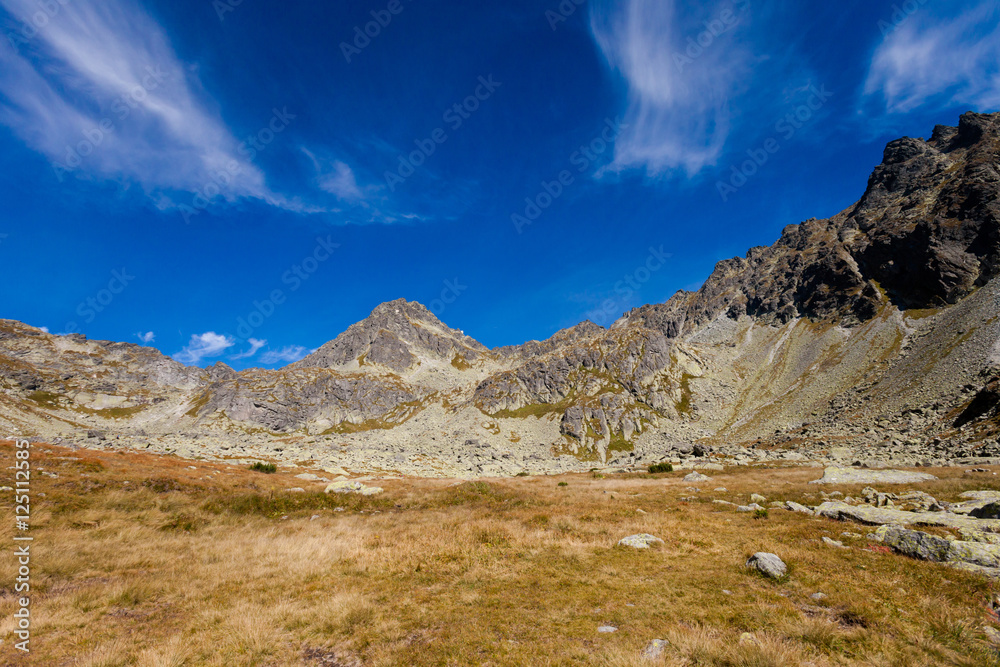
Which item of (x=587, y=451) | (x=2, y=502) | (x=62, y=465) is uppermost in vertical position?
(x=62, y=465)

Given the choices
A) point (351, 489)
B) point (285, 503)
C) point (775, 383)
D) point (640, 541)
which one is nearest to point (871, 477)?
point (640, 541)

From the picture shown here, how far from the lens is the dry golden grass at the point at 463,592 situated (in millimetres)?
7727

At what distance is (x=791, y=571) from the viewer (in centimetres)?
1150

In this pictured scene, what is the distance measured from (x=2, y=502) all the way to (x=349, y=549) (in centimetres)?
1584

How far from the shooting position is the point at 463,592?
11.2 meters

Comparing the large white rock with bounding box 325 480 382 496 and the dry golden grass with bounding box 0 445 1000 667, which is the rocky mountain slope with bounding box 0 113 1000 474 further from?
the dry golden grass with bounding box 0 445 1000 667

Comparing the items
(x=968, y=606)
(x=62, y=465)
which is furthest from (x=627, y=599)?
(x=62, y=465)

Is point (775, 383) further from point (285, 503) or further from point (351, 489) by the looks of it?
point (285, 503)

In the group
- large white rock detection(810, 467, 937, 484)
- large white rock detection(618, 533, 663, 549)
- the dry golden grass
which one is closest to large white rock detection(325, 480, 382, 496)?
the dry golden grass

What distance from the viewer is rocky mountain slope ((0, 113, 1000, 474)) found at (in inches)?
2493

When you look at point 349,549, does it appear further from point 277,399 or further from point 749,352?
point 277,399

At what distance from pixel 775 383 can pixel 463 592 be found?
445ft

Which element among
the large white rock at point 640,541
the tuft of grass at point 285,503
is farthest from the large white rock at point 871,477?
the tuft of grass at point 285,503

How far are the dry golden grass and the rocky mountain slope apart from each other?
141ft
